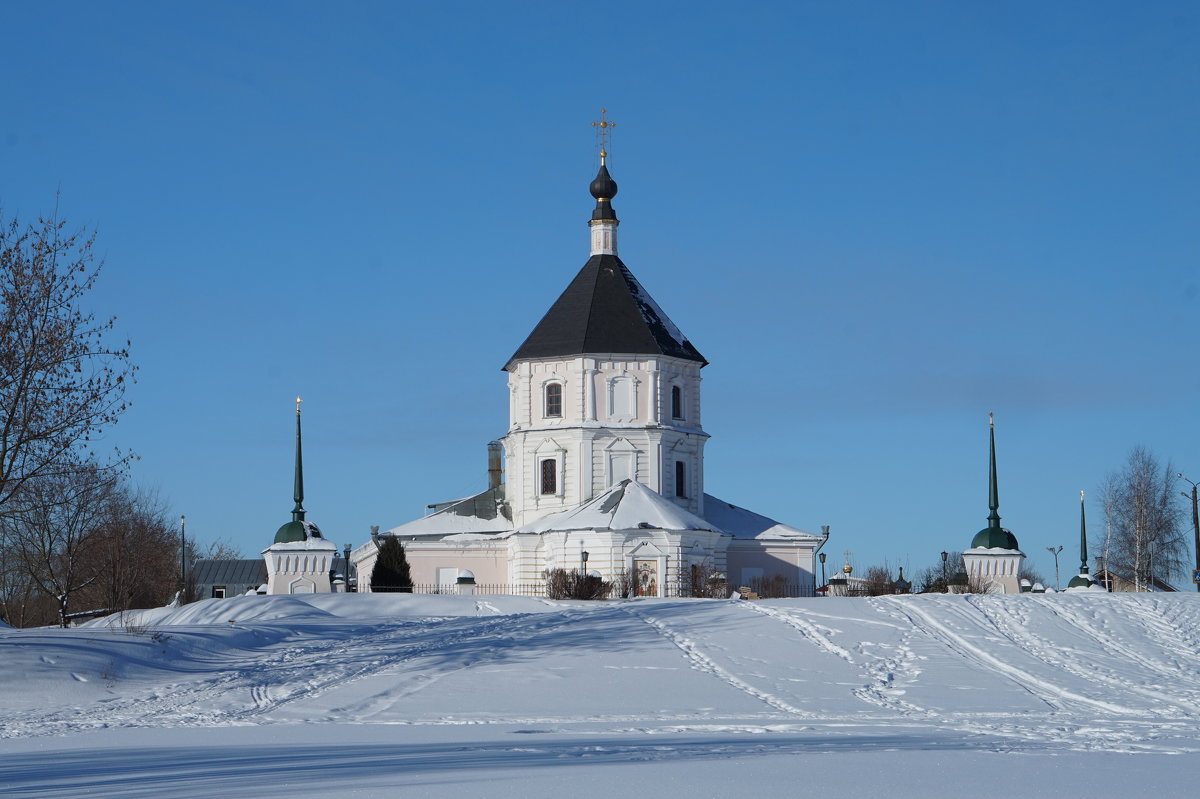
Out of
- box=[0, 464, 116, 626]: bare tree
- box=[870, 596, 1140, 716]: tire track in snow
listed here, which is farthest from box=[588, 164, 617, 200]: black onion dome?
box=[870, 596, 1140, 716]: tire track in snow

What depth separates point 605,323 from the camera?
50781 millimetres

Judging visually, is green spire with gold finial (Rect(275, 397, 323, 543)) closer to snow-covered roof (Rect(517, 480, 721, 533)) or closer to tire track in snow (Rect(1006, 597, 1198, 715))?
snow-covered roof (Rect(517, 480, 721, 533))

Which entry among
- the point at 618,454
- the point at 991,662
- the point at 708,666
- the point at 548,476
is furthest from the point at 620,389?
the point at 708,666

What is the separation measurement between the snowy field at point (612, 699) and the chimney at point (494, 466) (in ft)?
78.1

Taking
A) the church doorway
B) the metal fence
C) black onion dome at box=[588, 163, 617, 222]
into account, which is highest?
black onion dome at box=[588, 163, 617, 222]

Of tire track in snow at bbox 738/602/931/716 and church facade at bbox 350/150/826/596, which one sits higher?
church facade at bbox 350/150/826/596

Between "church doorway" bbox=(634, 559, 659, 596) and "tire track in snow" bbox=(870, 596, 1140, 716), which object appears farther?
"church doorway" bbox=(634, 559, 659, 596)

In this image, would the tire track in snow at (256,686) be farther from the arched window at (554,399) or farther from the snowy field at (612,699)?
the arched window at (554,399)

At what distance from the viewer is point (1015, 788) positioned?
43.4 feet

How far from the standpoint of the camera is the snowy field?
13766mm

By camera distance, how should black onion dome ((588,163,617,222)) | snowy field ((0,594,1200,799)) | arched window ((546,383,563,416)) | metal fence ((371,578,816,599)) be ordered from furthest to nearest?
1. black onion dome ((588,163,617,222))
2. arched window ((546,383,563,416))
3. metal fence ((371,578,816,599))
4. snowy field ((0,594,1200,799))

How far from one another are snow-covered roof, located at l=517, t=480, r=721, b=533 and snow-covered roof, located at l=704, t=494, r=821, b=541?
1.68 metres

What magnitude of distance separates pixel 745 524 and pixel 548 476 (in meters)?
7.00

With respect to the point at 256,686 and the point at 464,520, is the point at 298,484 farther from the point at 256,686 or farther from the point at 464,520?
the point at 256,686
